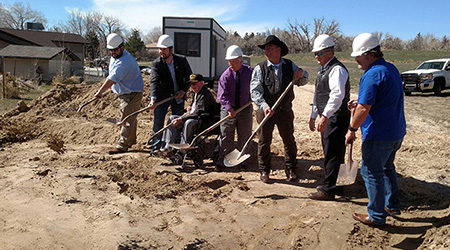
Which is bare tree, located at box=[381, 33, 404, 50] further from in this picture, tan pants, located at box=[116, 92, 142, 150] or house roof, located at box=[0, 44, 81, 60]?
tan pants, located at box=[116, 92, 142, 150]

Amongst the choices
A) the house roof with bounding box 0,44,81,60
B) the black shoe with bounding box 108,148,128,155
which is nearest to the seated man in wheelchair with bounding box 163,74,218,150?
the black shoe with bounding box 108,148,128,155

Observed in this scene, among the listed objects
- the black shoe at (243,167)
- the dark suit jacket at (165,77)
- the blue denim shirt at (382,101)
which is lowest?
the black shoe at (243,167)

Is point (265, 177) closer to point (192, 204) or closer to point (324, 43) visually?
point (192, 204)

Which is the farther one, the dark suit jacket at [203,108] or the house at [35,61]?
the house at [35,61]

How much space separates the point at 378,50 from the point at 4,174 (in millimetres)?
5250

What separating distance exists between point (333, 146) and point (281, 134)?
0.93 metres

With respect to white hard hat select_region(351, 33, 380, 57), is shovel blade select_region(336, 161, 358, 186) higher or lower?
lower

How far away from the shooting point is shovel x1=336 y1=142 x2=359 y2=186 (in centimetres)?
428

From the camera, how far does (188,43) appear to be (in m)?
14.6

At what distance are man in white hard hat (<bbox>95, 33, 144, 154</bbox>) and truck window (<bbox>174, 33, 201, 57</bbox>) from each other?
8137 mm

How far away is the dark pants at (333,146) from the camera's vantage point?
14.1 feet

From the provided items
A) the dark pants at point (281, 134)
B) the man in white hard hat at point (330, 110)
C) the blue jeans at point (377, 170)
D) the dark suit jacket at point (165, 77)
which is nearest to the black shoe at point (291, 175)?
the dark pants at point (281, 134)

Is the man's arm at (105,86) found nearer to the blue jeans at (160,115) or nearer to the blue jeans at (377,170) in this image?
the blue jeans at (160,115)

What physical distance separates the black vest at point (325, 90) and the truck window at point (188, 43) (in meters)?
10.6
